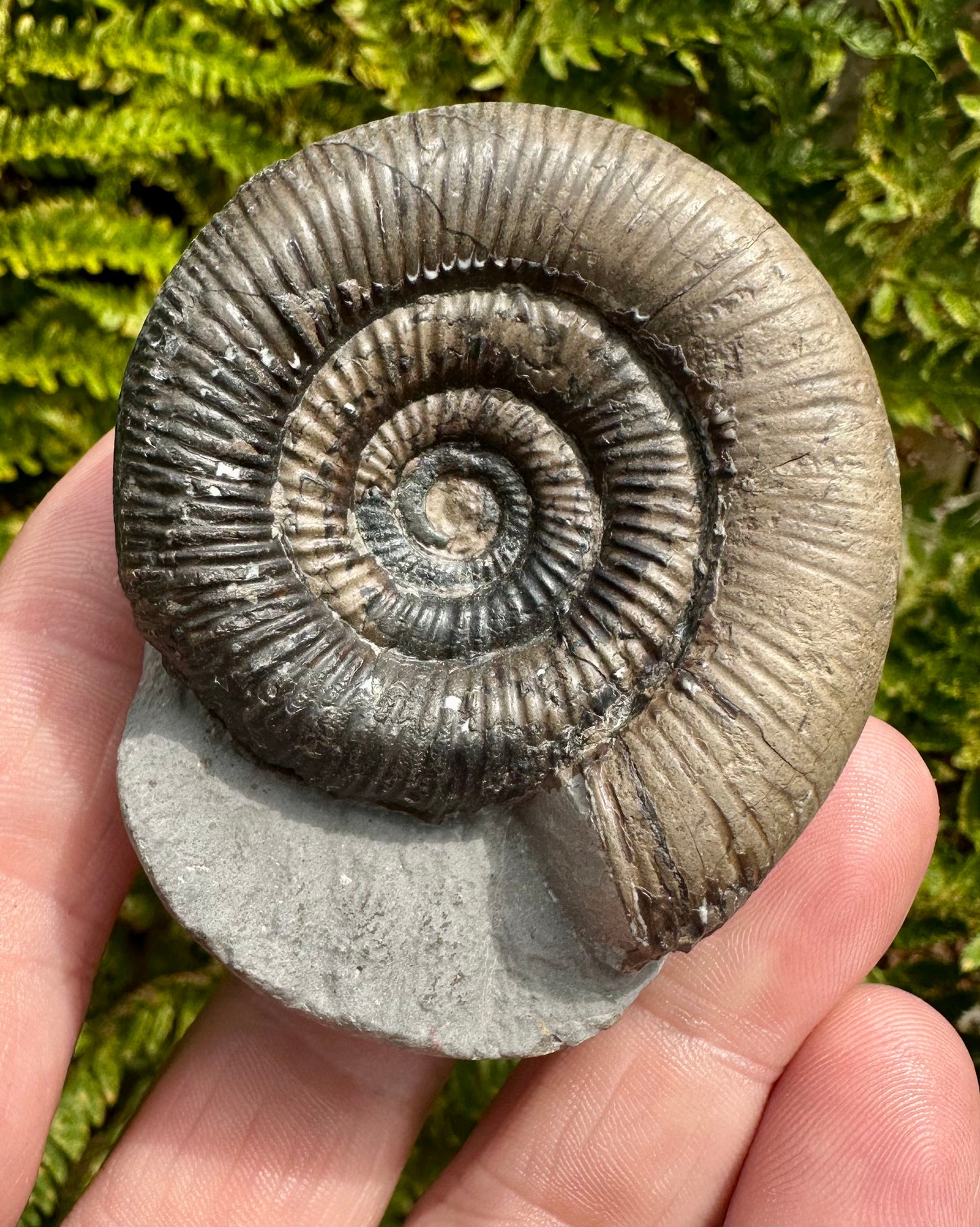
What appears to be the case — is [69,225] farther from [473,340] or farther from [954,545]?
[954,545]

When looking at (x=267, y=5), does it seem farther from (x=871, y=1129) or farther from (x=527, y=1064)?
(x=871, y=1129)

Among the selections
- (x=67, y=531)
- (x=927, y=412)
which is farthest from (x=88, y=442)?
(x=927, y=412)

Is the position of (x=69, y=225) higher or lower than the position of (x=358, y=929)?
higher

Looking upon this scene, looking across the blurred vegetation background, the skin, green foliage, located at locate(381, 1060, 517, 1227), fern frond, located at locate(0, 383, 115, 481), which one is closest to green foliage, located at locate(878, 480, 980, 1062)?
the blurred vegetation background

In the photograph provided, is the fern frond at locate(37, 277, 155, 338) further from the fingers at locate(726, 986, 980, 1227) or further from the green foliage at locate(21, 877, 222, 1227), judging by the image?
the fingers at locate(726, 986, 980, 1227)

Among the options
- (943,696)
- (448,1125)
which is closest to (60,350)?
(448,1125)

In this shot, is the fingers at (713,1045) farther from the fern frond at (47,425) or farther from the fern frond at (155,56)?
the fern frond at (155,56)
